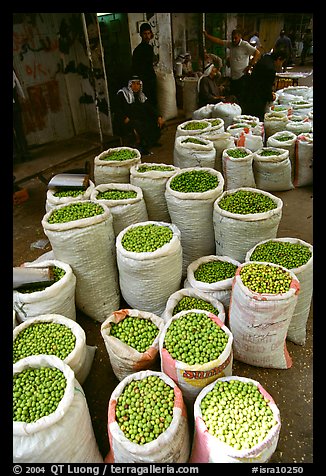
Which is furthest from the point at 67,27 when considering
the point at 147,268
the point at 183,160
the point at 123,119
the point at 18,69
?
the point at 147,268

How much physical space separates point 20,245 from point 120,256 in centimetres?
205

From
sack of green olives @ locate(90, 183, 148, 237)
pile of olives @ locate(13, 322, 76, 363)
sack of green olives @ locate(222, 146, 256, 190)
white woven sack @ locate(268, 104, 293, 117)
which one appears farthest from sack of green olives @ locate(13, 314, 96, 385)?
white woven sack @ locate(268, 104, 293, 117)

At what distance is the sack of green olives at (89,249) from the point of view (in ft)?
9.25

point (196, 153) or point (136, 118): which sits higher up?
point (136, 118)

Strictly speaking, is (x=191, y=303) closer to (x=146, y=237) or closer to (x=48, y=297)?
(x=146, y=237)

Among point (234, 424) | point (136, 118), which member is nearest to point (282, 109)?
point (136, 118)

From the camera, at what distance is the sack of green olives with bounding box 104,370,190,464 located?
1.80m

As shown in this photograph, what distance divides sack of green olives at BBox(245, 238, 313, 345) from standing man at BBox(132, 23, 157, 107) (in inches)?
199

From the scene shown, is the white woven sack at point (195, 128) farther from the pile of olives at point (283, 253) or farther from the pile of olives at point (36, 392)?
the pile of olives at point (36, 392)

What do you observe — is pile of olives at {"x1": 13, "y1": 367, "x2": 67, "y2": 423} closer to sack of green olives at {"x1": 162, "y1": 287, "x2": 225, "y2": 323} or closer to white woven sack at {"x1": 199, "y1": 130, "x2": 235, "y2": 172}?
sack of green olives at {"x1": 162, "y1": 287, "x2": 225, "y2": 323}

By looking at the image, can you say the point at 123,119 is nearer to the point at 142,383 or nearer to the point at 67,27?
the point at 67,27

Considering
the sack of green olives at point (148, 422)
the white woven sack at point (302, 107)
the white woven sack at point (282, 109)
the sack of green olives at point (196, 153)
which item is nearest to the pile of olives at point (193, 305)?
the sack of green olives at point (148, 422)

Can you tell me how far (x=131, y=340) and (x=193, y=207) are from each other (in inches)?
51.4

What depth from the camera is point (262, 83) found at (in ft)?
22.0
